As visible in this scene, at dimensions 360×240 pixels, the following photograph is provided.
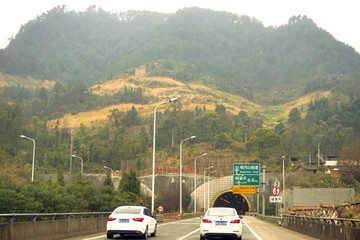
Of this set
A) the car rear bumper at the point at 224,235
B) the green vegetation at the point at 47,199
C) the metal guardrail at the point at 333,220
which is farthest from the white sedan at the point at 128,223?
the green vegetation at the point at 47,199

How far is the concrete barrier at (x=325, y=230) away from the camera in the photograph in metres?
21.1

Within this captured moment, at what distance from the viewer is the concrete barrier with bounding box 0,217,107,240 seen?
761 inches

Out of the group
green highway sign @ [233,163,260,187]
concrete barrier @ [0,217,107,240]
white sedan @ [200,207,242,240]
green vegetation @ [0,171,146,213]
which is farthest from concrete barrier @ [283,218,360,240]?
green highway sign @ [233,163,260,187]

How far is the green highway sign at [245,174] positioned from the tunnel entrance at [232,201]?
4414 centimetres

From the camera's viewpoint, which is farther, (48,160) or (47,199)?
(48,160)

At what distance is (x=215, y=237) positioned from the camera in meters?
25.2

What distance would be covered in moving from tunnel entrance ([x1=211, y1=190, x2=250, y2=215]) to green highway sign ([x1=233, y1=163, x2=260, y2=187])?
44140 millimetres

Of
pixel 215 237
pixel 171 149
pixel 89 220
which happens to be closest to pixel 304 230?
pixel 215 237

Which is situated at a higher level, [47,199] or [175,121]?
[175,121]

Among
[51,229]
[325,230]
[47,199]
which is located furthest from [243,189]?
[51,229]

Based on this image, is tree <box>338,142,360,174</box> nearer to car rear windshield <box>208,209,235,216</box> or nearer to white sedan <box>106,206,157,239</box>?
car rear windshield <box>208,209,235,216</box>

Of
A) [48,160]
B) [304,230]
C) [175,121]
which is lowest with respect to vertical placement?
[304,230]

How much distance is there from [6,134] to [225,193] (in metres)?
71.1

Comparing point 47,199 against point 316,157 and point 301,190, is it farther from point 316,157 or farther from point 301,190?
point 316,157
